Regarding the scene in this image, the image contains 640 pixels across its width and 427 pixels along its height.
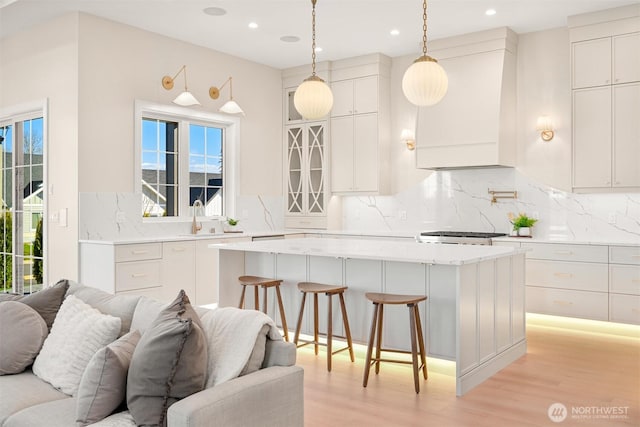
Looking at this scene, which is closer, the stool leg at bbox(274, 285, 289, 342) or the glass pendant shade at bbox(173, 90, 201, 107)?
→ the stool leg at bbox(274, 285, 289, 342)

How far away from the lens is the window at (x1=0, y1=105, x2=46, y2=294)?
5.88m

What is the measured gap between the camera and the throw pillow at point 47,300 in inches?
112

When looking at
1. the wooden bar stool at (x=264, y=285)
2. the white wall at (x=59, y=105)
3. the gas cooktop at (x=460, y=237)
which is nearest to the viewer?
the wooden bar stool at (x=264, y=285)

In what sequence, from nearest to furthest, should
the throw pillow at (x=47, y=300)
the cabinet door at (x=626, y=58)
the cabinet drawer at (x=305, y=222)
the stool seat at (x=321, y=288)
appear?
the throw pillow at (x=47, y=300) < the stool seat at (x=321, y=288) < the cabinet door at (x=626, y=58) < the cabinet drawer at (x=305, y=222)

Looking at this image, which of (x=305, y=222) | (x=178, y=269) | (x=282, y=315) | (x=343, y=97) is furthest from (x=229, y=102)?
(x=282, y=315)

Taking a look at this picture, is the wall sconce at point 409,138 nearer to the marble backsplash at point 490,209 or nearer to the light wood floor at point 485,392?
the marble backsplash at point 490,209

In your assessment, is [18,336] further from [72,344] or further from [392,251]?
[392,251]

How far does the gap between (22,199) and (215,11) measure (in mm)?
2936

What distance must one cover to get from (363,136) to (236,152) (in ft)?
5.23

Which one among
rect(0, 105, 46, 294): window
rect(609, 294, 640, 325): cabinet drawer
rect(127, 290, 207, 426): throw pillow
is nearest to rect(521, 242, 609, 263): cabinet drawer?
rect(609, 294, 640, 325): cabinet drawer

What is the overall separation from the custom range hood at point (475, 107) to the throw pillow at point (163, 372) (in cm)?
461

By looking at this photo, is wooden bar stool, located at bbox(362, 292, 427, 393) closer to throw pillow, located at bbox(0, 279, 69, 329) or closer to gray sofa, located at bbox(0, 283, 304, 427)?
gray sofa, located at bbox(0, 283, 304, 427)

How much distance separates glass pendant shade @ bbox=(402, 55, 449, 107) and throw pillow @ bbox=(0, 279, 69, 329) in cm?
242

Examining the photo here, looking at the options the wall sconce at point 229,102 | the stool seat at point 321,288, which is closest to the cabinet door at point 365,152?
the wall sconce at point 229,102
